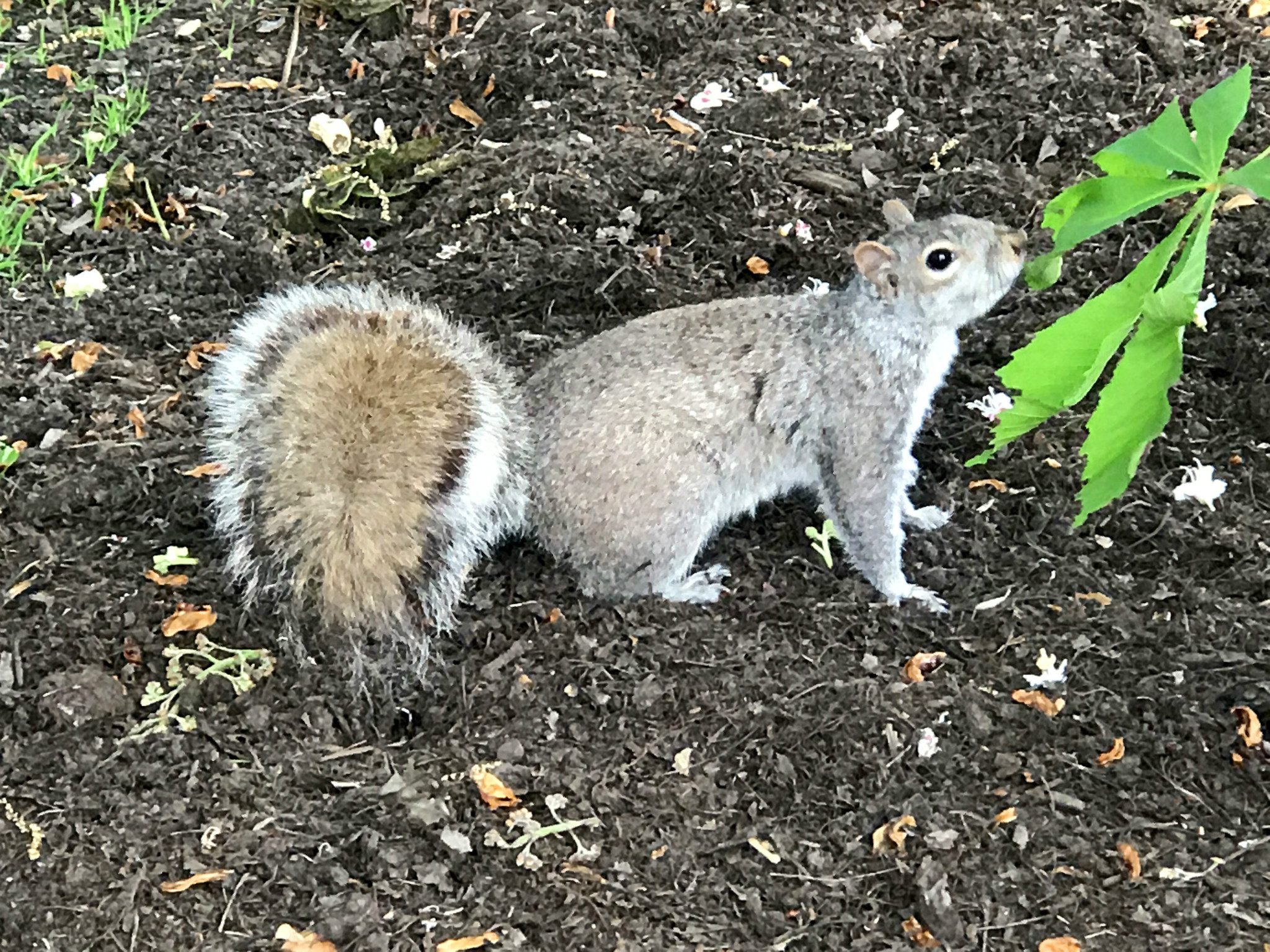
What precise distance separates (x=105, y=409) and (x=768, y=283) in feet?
5.02

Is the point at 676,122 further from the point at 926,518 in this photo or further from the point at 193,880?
the point at 193,880

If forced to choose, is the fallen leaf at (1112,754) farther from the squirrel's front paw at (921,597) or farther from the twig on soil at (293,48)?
the twig on soil at (293,48)

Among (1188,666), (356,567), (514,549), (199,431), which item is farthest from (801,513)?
(199,431)

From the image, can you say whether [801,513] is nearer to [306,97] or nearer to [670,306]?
[670,306]

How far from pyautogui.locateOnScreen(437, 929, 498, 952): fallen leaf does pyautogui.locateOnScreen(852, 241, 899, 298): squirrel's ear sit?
133 cm

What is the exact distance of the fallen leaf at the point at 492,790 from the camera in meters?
1.99

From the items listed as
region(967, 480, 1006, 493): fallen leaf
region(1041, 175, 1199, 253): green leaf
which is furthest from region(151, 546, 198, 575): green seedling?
region(1041, 175, 1199, 253): green leaf

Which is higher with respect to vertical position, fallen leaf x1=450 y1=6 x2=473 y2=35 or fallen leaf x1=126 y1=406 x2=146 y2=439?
fallen leaf x1=450 y1=6 x2=473 y2=35

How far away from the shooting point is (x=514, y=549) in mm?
2445

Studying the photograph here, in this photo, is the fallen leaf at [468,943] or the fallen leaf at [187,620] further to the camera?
the fallen leaf at [187,620]

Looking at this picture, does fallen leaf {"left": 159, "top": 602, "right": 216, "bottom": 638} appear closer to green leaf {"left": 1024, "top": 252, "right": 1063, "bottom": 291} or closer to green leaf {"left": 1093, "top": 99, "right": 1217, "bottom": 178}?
green leaf {"left": 1024, "top": 252, "right": 1063, "bottom": 291}

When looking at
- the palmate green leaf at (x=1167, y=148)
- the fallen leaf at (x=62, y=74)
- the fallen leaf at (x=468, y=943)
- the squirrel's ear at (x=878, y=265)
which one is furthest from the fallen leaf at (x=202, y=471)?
the palmate green leaf at (x=1167, y=148)

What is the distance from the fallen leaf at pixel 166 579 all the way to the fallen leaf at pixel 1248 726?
6.14 ft

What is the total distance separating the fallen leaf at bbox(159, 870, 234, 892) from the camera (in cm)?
186
